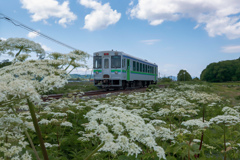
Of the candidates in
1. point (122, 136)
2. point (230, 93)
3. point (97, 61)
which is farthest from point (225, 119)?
point (230, 93)

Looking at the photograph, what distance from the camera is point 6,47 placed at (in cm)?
385

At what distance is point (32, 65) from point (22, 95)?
2.23 feet

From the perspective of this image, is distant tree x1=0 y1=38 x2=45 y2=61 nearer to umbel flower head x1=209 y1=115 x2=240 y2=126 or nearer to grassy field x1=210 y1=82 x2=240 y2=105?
umbel flower head x1=209 y1=115 x2=240 y2=126

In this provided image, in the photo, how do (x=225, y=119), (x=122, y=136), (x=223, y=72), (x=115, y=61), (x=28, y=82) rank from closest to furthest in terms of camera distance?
(x=28, y=82)
(x=122, y=136)
(x=225, y=119)
(x=115, y=61)
(x=223, y=72)

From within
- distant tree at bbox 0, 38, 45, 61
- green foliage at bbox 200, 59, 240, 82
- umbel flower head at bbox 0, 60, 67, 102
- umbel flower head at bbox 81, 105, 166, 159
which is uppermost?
green foliage at bbox 200, 59, 240, 82

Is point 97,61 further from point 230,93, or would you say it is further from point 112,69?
point 230,93

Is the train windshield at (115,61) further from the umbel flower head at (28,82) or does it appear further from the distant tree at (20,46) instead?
the umbel flower head at (28,82)

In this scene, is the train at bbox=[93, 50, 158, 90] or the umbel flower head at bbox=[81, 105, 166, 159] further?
the train at bbox=[93, 50, 158, 90]

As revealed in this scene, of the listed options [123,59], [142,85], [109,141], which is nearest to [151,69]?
[142,85]

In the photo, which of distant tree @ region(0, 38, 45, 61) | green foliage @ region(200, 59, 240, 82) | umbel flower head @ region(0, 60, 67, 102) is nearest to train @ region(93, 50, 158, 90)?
distant tree @ region(0, 38, 45, 61)

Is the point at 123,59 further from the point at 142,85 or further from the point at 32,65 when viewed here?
the point at 32,65

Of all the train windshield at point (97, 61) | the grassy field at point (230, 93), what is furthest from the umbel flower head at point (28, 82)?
the train windshield at point (97, 61)

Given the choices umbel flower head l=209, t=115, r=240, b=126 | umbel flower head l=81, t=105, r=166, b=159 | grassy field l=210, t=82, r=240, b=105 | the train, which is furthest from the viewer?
the train

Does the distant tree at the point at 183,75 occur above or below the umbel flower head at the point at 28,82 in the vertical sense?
above
